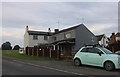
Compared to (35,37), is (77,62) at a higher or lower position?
lower

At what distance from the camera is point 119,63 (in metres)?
20.7

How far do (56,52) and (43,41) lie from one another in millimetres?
42946

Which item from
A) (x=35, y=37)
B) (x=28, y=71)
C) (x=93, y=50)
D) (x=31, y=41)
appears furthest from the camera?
(x=35, y=37)

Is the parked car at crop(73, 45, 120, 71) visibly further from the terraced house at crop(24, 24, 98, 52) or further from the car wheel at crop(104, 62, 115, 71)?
the terraced house at crop(24, 24, 98, 52)

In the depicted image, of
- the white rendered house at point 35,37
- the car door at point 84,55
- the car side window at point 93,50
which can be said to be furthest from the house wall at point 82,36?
the car side window at point 93,50

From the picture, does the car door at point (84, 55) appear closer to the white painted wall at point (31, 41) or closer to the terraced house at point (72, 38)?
the terraced house at point (72, 38)

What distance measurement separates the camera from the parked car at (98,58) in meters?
20.9

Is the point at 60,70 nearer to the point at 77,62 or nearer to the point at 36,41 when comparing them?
the point at 77,62

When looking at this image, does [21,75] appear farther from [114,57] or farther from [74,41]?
[74,41]

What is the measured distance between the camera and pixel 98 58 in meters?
22.0

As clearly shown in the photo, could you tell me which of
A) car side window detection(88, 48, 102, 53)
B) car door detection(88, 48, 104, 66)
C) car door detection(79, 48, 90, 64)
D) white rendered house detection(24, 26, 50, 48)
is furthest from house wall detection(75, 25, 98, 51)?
car door detection(88, 48, 104, 66)

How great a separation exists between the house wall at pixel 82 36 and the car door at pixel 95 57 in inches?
1558

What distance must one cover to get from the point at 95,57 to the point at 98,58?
313 mm

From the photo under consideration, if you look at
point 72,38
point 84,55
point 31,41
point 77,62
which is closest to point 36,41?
point 31,41
